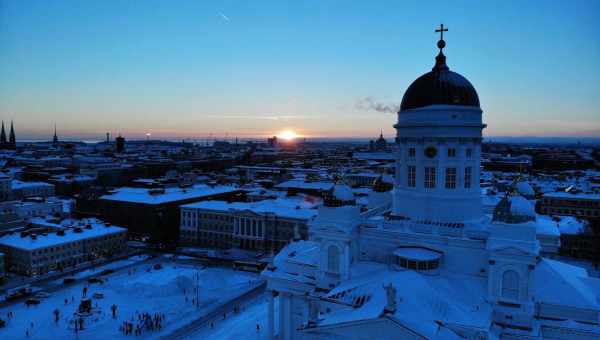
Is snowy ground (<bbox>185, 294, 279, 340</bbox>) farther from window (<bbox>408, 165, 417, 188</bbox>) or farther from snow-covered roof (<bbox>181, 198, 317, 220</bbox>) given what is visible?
snow-covered roof (<bbox>181, 198, 317, 220</bbox>)

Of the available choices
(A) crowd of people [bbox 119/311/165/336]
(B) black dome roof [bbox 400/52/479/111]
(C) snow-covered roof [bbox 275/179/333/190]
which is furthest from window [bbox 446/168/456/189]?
(C) snow-covered roof [bbox 275/179/333/190]

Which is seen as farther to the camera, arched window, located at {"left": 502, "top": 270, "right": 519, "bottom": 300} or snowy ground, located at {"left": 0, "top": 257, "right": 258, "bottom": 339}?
snowy ground, located at {"left": 0, "top": 257, "right": 258, "bottom": 339}

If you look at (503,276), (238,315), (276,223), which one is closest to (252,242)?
(276,223)

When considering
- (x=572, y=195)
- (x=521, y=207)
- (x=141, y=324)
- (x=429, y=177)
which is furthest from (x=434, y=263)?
(x=572, y=195)

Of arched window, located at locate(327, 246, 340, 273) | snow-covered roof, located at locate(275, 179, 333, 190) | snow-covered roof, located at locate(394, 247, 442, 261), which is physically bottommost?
snow-covered roof, located at locate(275, 179, 333, 190)

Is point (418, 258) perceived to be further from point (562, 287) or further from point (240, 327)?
point (240, 327)

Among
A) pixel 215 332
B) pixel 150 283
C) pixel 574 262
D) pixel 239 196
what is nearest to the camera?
pixel 215 332

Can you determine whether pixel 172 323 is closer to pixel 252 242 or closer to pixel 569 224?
pixel 252 242
